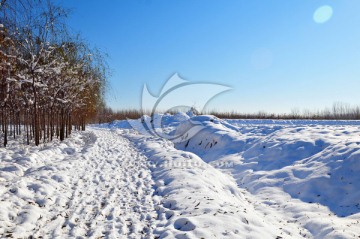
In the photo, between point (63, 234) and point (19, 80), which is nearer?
point (63, 234)

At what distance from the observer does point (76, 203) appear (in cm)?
636

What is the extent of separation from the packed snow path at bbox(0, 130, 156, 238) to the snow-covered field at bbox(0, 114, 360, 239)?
0.9 inches

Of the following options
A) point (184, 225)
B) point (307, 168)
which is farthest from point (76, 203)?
point (307, 168)

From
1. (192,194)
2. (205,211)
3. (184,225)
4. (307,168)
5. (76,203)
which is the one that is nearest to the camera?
(184,225)

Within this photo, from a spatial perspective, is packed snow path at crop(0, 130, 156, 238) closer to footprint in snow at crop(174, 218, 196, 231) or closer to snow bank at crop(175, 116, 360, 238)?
footprint in snow at crop(174, 218, 196, 231)

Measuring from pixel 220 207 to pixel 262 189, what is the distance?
10.2ft

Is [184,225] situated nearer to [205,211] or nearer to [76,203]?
[205,211]

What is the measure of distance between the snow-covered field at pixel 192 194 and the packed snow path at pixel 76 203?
2 cm

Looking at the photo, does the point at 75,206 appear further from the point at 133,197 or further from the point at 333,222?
the point at 333,222

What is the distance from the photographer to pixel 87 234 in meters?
4.84

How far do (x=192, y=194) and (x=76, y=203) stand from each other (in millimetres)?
2656

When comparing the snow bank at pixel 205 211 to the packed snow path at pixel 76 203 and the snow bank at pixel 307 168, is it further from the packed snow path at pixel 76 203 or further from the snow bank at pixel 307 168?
the snow bank at pixel 307 168

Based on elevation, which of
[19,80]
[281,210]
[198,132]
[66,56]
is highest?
[66,56]

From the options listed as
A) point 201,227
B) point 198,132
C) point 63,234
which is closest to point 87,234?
point 63,234
